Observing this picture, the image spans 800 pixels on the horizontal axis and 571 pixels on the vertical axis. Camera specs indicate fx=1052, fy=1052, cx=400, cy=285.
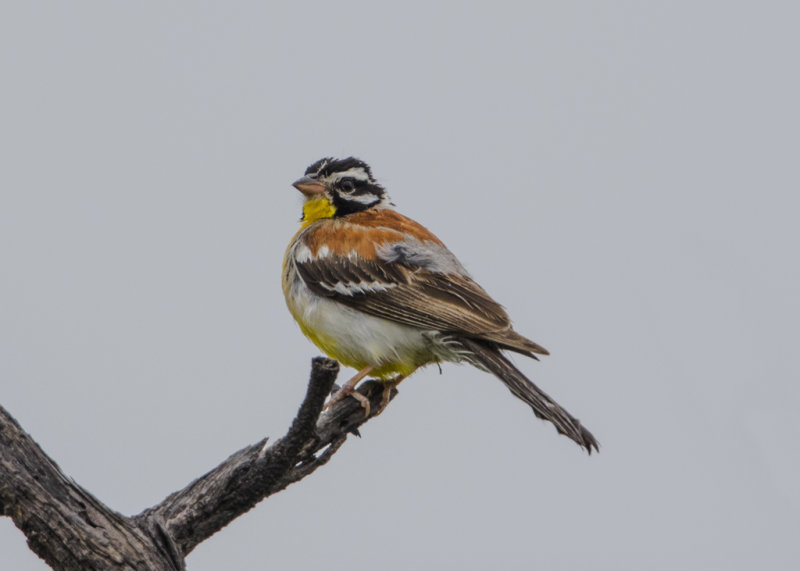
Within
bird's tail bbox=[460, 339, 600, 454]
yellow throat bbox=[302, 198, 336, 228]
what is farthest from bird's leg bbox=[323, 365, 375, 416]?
yellow throat bbox=[302, 198, 336, 228]

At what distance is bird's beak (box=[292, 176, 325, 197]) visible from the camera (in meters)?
9.51

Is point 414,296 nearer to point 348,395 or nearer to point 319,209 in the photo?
point 348,395

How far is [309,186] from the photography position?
31.2 feet

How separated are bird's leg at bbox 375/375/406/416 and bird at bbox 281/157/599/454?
1 cm

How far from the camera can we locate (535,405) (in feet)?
22.4

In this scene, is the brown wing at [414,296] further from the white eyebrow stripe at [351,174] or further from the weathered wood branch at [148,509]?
the weathered wood branch at [148,509]

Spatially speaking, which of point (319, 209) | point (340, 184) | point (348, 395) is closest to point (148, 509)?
point (348, 395)

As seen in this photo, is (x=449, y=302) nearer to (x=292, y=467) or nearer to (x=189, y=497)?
(x=292, y=467)

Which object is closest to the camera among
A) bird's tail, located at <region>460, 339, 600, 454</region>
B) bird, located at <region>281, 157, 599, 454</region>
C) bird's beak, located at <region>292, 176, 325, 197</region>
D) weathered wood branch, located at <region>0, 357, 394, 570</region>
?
weathered wood branch, located at <region>0, 357, 394, 570</region>

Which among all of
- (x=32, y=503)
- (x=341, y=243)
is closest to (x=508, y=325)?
(x=341, y=243)

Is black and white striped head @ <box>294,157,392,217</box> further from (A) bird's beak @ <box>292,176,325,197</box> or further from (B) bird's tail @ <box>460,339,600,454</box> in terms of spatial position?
(B) bird's tail @ <box>460,339,600,454</box>

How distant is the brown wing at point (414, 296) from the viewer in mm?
7531

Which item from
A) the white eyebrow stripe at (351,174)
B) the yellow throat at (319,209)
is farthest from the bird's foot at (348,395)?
the white eyebrow stripe at (351,174)

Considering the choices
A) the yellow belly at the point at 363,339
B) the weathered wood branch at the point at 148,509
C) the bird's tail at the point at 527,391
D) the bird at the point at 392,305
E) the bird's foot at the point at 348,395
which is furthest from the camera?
the yellow belly at the point at 363,339
